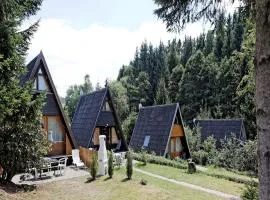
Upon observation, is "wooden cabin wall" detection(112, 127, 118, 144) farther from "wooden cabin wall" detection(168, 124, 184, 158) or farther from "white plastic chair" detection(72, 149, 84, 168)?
"wooden cabin wall" detection(168, 124, 184, 158)

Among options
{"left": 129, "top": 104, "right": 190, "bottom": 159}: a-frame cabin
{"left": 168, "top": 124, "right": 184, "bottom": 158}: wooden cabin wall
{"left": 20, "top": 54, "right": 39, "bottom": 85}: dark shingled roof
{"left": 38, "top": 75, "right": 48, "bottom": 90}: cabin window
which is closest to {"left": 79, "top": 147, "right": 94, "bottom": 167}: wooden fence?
{"left": 38, "top": 75, "right": 48, "bottom": 90}: cabin window

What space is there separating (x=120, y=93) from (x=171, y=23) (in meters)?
62.2

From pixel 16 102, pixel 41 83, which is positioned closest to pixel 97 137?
pixel 41 83

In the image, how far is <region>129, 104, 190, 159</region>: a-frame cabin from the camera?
91.1ft

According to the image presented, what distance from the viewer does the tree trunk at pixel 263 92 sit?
12.0 ft

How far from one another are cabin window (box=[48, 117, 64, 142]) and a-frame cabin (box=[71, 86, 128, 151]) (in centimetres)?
335

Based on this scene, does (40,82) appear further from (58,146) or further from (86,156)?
(86,156)

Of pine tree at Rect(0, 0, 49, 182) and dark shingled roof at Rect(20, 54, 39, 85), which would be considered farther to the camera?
dark shingled roof at Rect(20, 54, 39, 85)

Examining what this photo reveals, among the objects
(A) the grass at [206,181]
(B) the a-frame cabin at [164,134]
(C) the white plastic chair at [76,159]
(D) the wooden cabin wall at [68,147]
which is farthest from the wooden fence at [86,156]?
(B) the a-frame cabin at [164,134]

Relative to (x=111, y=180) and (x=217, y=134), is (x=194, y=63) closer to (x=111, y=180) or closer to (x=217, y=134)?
(x=217, y=134)

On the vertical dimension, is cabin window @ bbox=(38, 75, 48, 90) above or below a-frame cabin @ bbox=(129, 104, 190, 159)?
above

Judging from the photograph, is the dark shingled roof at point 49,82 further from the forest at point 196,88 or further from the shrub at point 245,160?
the forest at point 196,88

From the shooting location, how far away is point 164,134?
28.0m

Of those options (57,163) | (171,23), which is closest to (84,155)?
(57,163)
